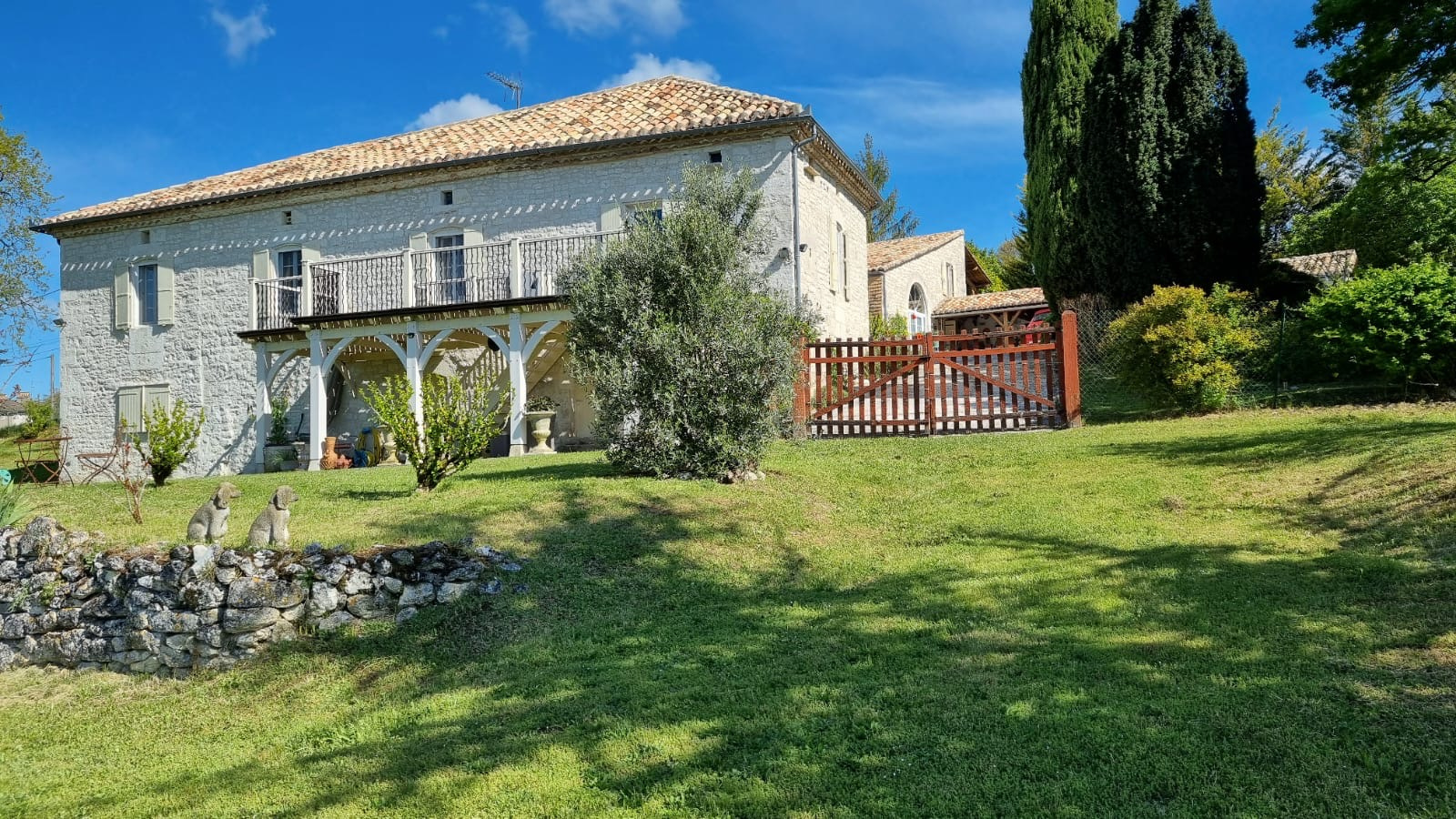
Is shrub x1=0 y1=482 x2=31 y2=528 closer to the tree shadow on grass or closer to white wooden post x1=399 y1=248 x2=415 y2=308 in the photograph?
the tree shadow on grass

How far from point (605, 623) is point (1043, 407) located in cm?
906

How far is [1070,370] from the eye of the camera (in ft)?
41.4

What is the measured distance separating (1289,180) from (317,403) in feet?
104

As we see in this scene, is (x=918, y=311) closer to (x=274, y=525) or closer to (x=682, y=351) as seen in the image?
(x=682, y=351)

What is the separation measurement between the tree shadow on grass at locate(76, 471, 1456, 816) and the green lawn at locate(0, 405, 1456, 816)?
0.02 m

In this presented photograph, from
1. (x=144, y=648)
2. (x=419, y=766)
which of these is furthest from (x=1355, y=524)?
(x=144, y=648)

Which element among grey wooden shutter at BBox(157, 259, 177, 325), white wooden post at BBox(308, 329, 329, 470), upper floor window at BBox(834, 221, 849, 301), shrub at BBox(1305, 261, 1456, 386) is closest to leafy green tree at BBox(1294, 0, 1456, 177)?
shrub at BBox(1305, 261, 1456, 386)

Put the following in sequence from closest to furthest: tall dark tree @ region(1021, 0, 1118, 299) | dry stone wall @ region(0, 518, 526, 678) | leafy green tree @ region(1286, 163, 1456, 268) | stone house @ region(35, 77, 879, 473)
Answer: dry stone wall @ region(0, 518, 526, 678) < stone house @ region(35, 77, 879, 473) < tall dark tree @ region(1021, 0, 1118, 299) < leafy green tree @ region(1286, 163, 1456, 268)

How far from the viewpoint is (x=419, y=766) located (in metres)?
4.27

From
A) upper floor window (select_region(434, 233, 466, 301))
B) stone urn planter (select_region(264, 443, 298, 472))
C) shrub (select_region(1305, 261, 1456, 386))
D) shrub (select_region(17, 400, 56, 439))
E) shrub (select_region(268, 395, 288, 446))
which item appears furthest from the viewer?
shrub (select_region(17, 400, 56, 439))

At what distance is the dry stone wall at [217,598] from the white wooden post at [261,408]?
1181 centimetres

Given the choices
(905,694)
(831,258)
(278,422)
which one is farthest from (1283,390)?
(278,422)

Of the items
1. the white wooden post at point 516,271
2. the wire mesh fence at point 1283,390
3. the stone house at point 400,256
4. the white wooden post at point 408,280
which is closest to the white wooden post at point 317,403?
the stone house at point 400,256

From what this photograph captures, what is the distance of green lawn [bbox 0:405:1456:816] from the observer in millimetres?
3627
